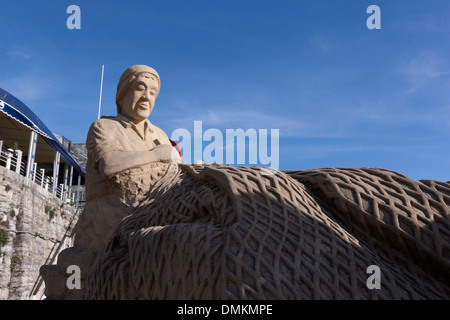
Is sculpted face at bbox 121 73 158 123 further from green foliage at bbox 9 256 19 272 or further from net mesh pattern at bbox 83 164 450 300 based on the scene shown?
green foliage at bbox 9 256 19 272

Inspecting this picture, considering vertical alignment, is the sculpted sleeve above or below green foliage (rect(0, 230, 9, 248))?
above

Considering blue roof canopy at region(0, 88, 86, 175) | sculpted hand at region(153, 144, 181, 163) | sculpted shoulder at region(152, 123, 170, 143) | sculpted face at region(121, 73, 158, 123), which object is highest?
blue roof canopy at region(0, 88, 86, 175)

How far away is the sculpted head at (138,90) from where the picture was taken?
323cm

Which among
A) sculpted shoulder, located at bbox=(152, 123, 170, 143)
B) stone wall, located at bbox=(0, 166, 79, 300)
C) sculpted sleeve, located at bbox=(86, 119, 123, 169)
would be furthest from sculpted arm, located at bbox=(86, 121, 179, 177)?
stone wall, located at bbox=(0, 166, 79, 300)

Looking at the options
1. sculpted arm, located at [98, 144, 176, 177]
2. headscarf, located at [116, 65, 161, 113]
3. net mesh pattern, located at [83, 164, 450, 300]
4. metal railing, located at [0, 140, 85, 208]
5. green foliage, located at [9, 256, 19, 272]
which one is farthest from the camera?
metal railing, located at [0, 140, 85, 208]

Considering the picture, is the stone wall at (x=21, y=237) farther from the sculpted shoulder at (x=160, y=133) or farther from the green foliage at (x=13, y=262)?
the sculpted shoulder at (x=160, y=133)

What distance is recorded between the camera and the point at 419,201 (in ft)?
5.99

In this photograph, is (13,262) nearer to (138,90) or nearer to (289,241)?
(138,90)

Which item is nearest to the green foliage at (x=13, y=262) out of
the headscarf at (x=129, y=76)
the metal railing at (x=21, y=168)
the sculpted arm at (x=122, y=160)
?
the metal railing at (x=21, y=168)

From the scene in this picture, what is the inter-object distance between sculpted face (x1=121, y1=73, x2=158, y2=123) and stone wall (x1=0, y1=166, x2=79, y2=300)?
5.37 meters

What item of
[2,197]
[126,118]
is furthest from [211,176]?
[2,197]

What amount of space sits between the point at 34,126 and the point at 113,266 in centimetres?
1043

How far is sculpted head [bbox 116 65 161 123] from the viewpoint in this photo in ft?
10.6
